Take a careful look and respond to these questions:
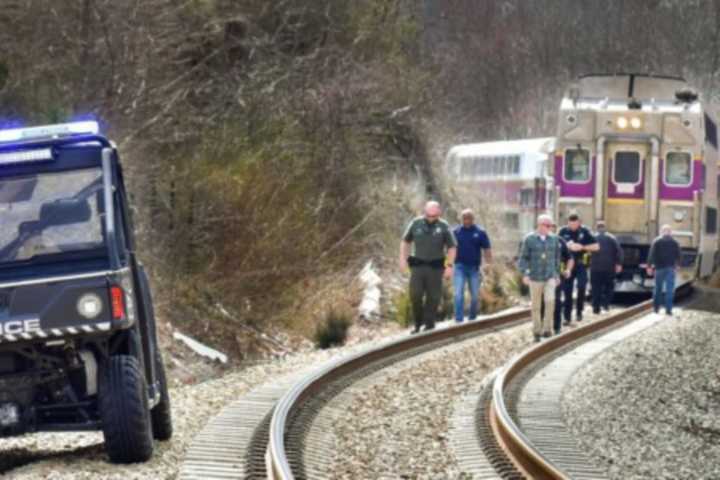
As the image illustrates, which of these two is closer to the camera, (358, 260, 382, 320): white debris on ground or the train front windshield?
the train front windshield

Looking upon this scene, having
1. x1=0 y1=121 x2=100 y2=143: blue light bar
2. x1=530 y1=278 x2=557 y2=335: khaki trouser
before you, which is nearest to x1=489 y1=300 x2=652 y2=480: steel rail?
x1=530 y1=278 x2=557 y2=335: khaki trouser

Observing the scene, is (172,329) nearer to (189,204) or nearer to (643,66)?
(189,204)

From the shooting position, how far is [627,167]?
29.0 metres

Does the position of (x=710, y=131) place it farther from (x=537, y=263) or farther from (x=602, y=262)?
(x=537, y=263)

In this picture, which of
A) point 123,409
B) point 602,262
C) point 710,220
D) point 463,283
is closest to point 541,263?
point 463,283

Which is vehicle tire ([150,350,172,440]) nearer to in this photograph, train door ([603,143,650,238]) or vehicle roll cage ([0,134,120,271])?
vehicle roll cage ([0,134,120,271])

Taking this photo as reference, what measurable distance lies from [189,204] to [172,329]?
148 inches

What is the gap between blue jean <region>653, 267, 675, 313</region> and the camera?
25.5m

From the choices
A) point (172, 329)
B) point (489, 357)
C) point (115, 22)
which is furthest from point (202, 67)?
point (489, 357)

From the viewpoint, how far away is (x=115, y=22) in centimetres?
2598

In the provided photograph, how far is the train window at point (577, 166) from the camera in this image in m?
28.8

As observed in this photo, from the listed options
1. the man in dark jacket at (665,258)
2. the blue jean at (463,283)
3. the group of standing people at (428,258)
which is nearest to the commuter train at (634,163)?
the man in dark jacket at (665,258)

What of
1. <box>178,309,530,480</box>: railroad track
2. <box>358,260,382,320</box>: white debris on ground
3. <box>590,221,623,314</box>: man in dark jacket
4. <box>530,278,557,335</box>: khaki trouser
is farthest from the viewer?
<box>358,260,382,320</box>: white debris on ground

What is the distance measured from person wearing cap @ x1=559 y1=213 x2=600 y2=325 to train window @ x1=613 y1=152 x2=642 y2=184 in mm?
4751
